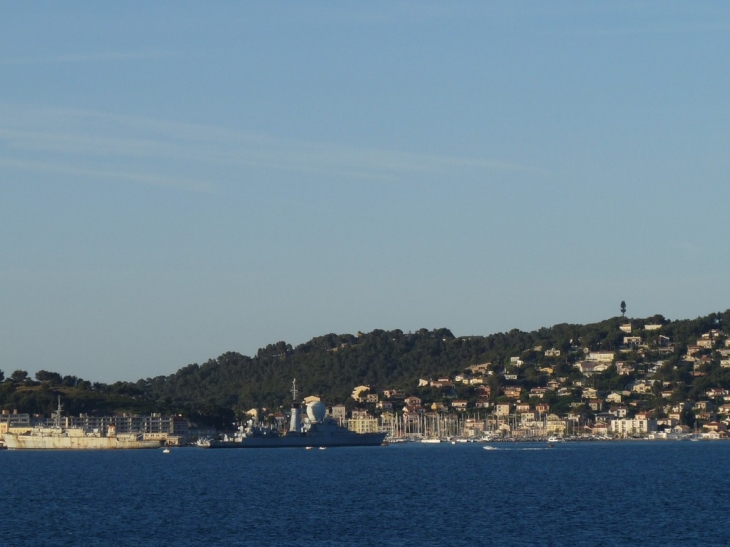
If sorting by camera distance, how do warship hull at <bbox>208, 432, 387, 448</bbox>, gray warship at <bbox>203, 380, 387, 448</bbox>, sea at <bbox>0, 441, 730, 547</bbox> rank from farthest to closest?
1. gray warship at <bbox>203, 380, 387, 448</bbox>
2. warship hull at <bbox>208, 432, 387, 448</bbox>
3. sea at <bbox>0, 441, 730, 547</bbox>

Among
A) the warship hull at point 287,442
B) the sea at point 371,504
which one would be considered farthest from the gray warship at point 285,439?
the sea at point 371,504

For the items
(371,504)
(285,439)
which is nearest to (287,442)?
(285,439)

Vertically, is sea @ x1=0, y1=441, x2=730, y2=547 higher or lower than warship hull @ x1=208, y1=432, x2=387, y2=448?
lower

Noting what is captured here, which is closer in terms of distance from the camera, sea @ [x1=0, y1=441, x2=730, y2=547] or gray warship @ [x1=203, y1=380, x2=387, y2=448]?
sea @ [x1=0, y1=441, x2=730, y2=547]

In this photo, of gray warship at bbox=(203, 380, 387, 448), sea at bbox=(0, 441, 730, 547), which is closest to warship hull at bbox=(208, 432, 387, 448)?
gray warship at bbox=(203, 380, 387, 448)

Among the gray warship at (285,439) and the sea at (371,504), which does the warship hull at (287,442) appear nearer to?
the gray warship at (285,439)

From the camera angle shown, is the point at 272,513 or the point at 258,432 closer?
the point at 272,513

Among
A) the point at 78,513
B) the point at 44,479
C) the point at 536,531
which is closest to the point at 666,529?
the point at 536,531

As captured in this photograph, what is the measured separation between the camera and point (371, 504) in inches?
3105

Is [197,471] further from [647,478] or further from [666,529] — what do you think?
[666,529]

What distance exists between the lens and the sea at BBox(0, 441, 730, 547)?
202ft

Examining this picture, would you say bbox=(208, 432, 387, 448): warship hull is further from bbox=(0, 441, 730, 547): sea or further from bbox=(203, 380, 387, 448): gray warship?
bbox=(0, 441, 730, 547): sea

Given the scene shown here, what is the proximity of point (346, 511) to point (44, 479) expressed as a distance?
4635 cm

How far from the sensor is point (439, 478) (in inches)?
4205
